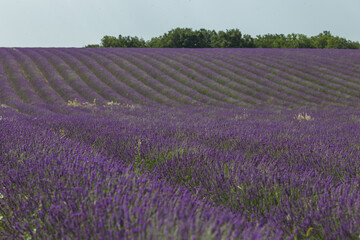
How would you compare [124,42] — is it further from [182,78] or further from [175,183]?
[175,183]

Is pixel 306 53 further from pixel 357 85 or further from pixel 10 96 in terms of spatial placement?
pixel 10 96

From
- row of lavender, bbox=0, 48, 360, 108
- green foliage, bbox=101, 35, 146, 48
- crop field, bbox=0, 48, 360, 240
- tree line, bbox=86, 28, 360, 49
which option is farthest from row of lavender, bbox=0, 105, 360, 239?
green foliage, bbox=101, 35, 146, 48

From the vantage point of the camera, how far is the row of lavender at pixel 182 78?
15328 mm

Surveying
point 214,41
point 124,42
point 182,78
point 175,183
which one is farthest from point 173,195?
point 124,42

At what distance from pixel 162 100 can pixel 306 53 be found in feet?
51.0

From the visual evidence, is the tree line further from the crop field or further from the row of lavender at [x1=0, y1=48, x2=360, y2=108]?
the crop field

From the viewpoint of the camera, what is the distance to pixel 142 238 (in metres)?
1.10

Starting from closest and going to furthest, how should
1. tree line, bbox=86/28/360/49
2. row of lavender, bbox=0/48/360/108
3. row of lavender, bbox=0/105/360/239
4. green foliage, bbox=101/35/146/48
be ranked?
1. row of lavender, bbox=0/105/360/239
2. row of lavender, bbox=0/48/360/108
3. tree line, bbox=86/28/360/49
4. green foliage, bbox=101/35/146/48

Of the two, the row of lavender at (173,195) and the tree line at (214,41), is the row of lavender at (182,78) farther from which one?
the tree line at (214,41)

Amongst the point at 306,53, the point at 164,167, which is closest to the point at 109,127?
the point at 164,167

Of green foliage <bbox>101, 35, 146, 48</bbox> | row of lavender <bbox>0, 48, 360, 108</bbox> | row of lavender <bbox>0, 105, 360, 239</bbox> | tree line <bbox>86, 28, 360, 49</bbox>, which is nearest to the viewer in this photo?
row of lavender <bbox>0, 105, 360, 239</bbox>

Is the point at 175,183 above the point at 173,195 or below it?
below

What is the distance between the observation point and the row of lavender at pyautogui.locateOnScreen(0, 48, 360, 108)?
15.3m

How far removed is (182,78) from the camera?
61.2 feet
